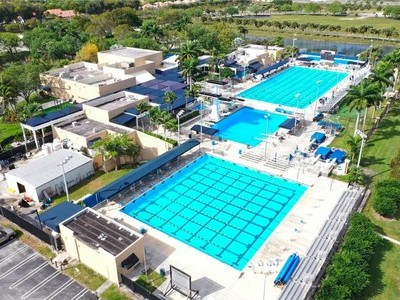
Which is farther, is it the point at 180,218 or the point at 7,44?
the point at 7,44

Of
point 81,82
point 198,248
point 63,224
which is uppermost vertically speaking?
point 81,82

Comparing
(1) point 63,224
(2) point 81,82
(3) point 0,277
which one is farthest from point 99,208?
(2) point 81,82

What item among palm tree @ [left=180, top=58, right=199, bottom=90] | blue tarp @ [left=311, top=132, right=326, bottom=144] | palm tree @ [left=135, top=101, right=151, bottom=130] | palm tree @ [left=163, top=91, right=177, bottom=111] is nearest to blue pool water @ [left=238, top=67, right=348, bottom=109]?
palm tree @ [left=180, top=58, right=199, bottom=90]

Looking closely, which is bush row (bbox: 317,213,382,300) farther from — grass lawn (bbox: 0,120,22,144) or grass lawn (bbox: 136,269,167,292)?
grass lawn (bbox: 0,120,22,144)

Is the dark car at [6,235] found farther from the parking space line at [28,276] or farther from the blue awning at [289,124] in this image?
the blue awning at [289,124]

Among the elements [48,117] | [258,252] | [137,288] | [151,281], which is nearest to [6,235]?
[137,288]

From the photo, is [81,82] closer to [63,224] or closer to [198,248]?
[63,224]

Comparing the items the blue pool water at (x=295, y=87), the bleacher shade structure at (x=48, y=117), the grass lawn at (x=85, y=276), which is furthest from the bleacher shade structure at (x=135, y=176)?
the blue pool water at (x=295, y=87)
